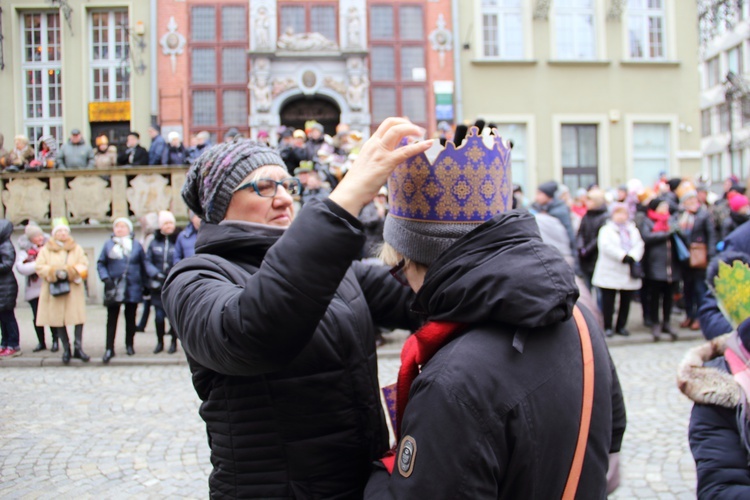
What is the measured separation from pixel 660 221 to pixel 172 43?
12821 mm

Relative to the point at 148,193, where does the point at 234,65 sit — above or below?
above

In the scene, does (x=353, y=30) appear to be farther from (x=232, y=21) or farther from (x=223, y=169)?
(x=223, y=169)

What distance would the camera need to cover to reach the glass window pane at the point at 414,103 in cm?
1747

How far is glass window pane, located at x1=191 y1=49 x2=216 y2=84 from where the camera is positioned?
17.2 meters

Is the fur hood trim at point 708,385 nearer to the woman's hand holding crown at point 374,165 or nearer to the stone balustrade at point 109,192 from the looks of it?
the woman's hand holding crown at point 374,165

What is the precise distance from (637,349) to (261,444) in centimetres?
741

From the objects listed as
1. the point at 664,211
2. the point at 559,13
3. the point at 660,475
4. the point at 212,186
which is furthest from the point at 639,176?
the point at 212,186

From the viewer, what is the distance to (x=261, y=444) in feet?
5.45

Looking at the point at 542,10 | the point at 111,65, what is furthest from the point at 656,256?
the point at 111,65

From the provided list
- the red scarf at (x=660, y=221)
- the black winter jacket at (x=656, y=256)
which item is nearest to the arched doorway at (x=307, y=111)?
the red scarf at (x=660, y=221)

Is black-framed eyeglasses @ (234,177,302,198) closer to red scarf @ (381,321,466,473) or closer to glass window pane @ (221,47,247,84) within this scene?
red scarf @ (381,321,466,473)

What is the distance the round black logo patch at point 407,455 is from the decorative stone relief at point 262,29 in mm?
16540

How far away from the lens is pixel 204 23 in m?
17.2

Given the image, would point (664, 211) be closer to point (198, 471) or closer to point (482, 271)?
point (198, 471)
